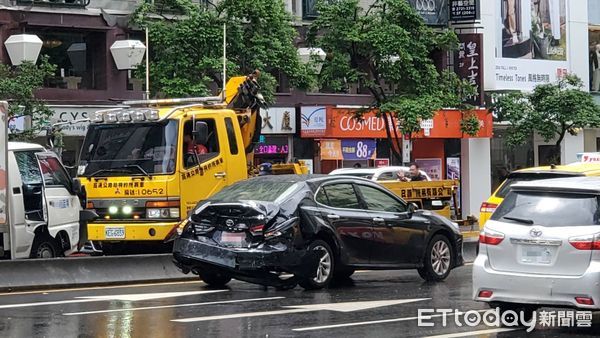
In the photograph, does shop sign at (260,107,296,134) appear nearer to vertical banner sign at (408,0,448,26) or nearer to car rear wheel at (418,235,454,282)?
vertical banner sign at (408,0,448,26)

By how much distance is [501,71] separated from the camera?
4203 centimetres

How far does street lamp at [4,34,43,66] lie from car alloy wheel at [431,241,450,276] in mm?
13237

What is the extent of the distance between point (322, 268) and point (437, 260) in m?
2.63

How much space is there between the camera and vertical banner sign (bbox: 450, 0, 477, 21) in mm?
38844

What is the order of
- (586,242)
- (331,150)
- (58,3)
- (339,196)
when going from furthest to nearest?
(331,150), (58,3), (339,196), (586,242)

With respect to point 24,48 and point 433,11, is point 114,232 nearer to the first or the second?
point 24,48

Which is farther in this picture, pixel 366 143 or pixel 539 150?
pixel 539 150

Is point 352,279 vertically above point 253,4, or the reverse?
point 253,4

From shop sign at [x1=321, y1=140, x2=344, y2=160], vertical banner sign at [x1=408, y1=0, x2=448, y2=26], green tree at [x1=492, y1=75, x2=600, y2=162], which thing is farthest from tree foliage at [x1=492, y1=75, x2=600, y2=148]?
shop sign at [x1=321, y1=140, x2=344, y2=160]

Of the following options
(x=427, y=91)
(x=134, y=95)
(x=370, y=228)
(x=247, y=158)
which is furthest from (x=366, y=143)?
(x=370, y=228)

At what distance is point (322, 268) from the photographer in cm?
1492

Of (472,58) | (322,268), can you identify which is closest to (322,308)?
(322,268)

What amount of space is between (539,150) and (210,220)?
32251mm

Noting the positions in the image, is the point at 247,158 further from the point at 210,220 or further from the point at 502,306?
the point at 502,306
